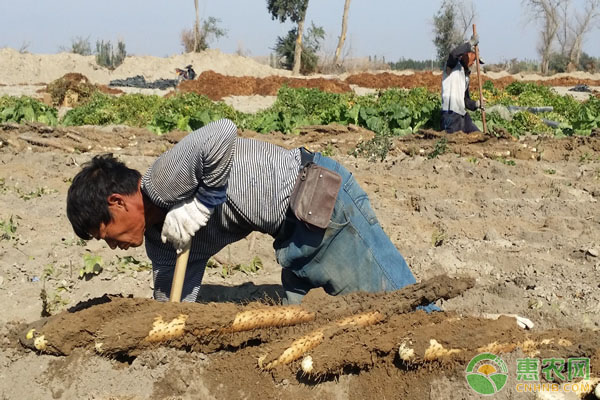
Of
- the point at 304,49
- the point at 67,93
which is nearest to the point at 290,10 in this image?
the point at 304,49

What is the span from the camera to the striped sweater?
8.58ft

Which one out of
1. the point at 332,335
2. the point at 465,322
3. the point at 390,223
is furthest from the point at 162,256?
the point at 390,223

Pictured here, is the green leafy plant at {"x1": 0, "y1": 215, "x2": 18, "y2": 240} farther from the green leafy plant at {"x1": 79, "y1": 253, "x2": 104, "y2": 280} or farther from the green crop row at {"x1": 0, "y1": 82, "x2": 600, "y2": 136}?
the green crop row at {"x1": 0, "y1": 82, "x2": 600, "y2": 136}

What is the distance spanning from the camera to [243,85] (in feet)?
69.6

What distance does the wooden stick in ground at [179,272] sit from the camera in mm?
2898

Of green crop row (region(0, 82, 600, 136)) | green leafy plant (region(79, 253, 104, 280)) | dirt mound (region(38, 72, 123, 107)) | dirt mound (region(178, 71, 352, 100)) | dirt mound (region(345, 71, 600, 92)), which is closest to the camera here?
green leafy plant (region(79, 253, 104, 280))

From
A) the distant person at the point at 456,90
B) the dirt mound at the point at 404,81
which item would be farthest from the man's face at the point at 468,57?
the dirt mound at the point at 404,81

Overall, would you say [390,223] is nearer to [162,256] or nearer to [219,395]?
[162,256]

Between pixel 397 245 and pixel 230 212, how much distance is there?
9.03ft

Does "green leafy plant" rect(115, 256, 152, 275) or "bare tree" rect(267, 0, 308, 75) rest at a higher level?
"bare tree" rect(267, 0, 308, 75)

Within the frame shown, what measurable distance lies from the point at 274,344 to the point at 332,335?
240 mm

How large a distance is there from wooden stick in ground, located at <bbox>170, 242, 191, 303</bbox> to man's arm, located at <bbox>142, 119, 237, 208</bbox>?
27 centimetres

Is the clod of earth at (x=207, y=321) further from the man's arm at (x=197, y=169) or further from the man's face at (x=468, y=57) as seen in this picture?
the man's face at (x=468, y=57)

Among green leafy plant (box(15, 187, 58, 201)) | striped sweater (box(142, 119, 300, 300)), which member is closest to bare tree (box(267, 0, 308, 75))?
green leafy plant (box(15, 187, 58, 201))
